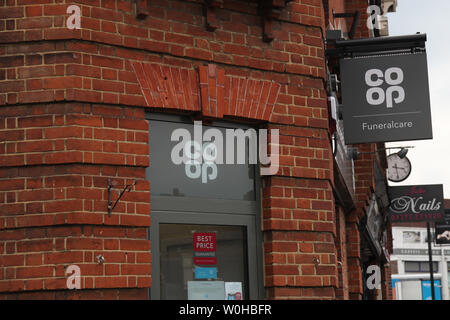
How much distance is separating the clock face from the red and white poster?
1495 centimetres

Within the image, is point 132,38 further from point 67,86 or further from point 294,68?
point 294,68

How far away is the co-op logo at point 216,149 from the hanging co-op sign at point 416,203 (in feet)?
39.0

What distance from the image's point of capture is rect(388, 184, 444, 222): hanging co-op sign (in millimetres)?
18500

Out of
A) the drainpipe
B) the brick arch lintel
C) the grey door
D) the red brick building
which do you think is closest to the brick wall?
the red brick building

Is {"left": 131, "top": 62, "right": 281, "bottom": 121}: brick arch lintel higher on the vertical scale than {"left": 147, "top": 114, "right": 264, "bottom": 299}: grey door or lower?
higher

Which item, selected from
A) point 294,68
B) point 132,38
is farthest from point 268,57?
point 132,38

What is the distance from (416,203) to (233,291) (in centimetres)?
1251

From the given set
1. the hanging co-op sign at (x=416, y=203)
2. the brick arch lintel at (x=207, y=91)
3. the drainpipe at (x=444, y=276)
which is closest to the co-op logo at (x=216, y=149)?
the brick arch lintel at (x=207, y=91)

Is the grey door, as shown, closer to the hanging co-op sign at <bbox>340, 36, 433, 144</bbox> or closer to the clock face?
the hanging co-op sign at <bbox>340, 36, 433, 144</bbox>

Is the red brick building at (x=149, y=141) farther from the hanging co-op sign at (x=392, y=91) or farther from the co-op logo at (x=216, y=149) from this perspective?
the hanging co-op sign at (x=392, y=91)

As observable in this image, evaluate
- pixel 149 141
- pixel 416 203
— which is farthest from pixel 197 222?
pixel 416 203

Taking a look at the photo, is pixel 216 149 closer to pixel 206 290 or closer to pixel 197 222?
pixel 197 222

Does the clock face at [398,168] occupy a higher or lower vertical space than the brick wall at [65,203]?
higher

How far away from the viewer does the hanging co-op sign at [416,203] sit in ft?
60.7
